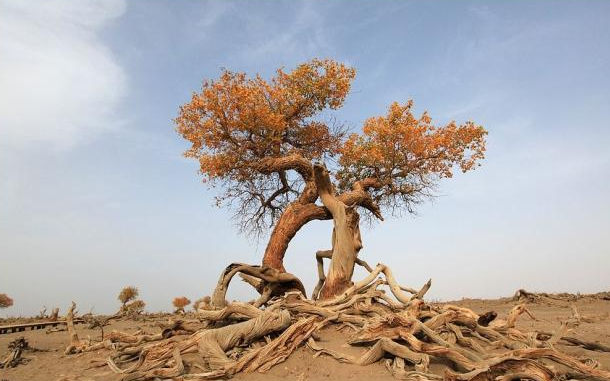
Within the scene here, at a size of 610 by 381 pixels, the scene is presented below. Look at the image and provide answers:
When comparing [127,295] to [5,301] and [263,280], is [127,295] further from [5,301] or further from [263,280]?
[263,280]

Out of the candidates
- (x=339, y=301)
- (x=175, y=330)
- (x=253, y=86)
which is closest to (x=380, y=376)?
(x=339, y=301)

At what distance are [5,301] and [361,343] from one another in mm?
24711

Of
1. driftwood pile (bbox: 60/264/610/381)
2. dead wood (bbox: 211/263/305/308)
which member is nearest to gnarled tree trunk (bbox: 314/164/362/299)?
dead wood (bbox: 211/263/305/308)

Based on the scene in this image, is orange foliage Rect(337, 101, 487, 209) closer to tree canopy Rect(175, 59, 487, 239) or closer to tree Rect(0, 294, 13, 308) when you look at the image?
tree canopy Rect(175, 59, 487, 239)

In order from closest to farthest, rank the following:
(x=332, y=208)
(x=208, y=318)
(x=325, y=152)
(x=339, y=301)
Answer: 1. (x=208, y=318)
2. (x=339, y=301)
3. (x=332, y=208)
4. (x=325, y=152)

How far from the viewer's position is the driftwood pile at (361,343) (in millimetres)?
6770

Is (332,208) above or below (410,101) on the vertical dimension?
below

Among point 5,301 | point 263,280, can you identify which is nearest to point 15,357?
point 263,280

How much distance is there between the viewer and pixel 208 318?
954cm

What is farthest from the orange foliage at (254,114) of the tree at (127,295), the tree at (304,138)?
the tree at (127,295)

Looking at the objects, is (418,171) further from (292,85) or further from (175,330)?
(175,330)

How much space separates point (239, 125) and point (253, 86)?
1631 mm

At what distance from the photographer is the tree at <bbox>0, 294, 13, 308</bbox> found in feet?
81.3

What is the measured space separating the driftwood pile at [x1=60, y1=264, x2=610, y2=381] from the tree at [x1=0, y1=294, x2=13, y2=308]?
59.0 feet
